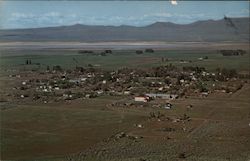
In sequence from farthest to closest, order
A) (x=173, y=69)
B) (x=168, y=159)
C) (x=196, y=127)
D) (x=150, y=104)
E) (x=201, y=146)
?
(x=173, y=69)
(x=150, y=104)
(x=196, y=127)
(x=201, y=146)
(x=168, y=159)

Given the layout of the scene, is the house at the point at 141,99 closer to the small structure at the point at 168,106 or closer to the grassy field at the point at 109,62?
the small structure at the point at 168,106

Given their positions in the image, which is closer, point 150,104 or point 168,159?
point 168,159

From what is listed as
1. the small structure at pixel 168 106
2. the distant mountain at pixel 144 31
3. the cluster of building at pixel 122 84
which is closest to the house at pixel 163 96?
the cluster of building at pixel 122 84

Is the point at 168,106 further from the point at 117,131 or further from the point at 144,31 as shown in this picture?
the point at 144,31

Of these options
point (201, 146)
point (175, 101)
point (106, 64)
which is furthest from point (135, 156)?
point (106, 64)

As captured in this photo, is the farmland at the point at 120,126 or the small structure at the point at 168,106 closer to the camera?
the farmland at the point at 120,126

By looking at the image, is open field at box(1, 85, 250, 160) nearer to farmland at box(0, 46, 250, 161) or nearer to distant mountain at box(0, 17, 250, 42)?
farmland at box(0, 46, 250, 161)

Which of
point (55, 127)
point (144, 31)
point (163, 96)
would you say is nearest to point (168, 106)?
point (163, 96)

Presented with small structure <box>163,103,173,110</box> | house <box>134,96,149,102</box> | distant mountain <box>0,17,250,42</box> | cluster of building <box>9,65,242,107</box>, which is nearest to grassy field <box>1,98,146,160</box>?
house <box>134,96,149,102</box>

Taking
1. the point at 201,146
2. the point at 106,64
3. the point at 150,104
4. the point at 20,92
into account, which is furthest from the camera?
the point at 106,64

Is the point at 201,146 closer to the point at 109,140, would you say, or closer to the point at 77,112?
the point at 109,140

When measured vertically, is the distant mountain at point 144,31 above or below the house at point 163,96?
above
